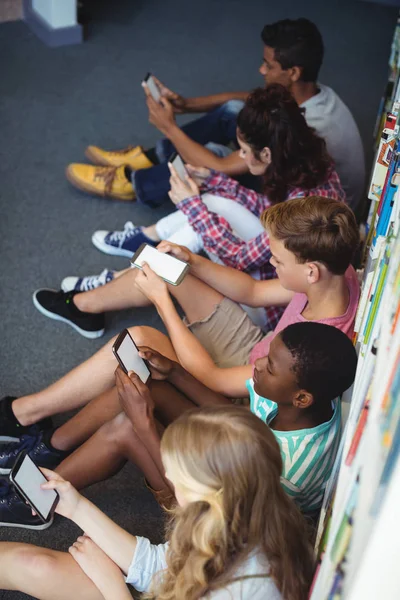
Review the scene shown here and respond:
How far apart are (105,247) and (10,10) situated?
1.98 metres

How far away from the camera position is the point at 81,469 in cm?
155

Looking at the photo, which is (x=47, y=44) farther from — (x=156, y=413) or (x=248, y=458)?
(x=248, y=458)

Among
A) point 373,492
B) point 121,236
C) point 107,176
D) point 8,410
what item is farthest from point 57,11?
point 373,492

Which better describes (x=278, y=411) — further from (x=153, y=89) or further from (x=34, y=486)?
(x=153, y=89)

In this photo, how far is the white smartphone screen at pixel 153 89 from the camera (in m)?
2.61

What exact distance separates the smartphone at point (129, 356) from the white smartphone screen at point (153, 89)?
1.36 m

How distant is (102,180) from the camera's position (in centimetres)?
270

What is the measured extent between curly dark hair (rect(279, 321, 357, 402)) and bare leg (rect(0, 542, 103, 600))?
1.80 feet

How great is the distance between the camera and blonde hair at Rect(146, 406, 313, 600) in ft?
3.24

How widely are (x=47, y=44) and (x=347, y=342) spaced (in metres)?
2.92

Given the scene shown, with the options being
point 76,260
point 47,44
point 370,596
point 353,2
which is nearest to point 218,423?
point 370,596

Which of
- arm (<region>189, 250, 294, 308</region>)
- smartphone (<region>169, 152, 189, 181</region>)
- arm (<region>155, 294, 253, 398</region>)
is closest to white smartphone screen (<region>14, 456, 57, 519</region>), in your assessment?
arm (<region>155, 294, 253, 398</region>)

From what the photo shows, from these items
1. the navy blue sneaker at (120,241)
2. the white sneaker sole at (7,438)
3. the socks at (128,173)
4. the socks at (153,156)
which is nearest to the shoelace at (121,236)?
the navy blue sneaker at (120,241)

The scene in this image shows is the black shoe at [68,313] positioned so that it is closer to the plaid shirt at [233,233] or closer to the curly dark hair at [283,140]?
the plaid shirt at [233,233]
